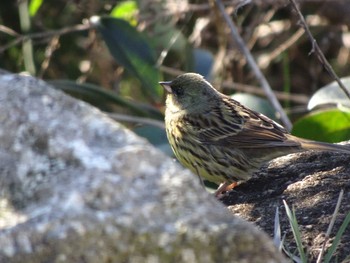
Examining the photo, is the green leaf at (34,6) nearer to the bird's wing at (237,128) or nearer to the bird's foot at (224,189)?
the bird's wing at (237,128)

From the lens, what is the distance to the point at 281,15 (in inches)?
312

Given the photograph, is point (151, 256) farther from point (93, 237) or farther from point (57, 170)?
point (57, 170)

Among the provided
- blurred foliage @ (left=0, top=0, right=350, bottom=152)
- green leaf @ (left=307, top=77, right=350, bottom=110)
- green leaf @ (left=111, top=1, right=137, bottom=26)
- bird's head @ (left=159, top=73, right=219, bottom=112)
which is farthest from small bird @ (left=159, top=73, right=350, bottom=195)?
green leaf @ (left=111, top=1, right=137, bottom=26)

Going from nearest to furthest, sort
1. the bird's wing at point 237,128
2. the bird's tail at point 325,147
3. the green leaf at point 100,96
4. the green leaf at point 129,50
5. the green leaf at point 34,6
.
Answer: the bird's tail at point 325,147
the bird's wing at point 237,128
the green leaf at point 100,96
the green leaf at point 129,50
the green leaf at point 34,6

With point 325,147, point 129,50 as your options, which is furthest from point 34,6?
point 325,147

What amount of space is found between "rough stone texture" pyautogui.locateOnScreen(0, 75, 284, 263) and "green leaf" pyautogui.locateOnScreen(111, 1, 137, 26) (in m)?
4.16

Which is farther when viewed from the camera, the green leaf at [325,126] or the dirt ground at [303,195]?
the green leaf at [325,126]

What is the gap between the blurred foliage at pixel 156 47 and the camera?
6.28 meters

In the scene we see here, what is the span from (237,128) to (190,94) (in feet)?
1.20

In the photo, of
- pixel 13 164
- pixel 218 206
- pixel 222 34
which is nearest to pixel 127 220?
pixel 218 206

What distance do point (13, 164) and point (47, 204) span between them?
228 mm

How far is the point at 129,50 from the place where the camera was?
20.7 feet

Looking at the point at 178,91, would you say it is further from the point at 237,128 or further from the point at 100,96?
the point at 100,96

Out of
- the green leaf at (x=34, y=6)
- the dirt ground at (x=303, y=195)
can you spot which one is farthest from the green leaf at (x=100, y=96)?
the dirt ground at (x=303, y=195)
